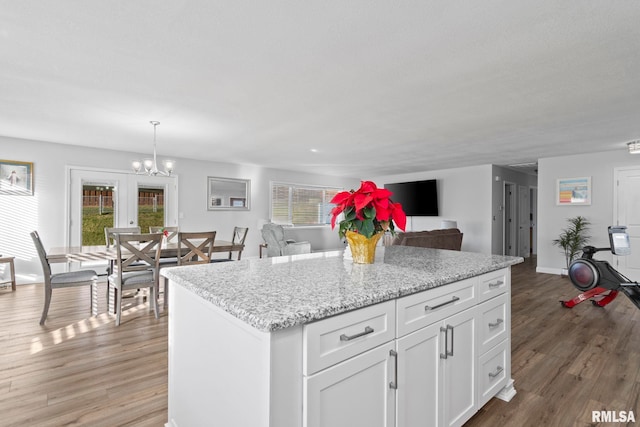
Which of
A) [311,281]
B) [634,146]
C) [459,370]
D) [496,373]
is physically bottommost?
[496,373]

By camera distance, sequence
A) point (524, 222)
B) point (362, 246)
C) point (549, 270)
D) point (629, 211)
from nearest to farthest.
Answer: point (362, 246) < point (629, 211) < point (549, 270) < point (524, 222)

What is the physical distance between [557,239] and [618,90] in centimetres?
399

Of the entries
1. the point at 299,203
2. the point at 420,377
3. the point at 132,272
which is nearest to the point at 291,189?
the point at 299,203

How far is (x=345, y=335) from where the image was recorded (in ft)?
3.42

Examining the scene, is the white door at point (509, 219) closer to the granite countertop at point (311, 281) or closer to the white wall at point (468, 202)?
the white wall at point (468, 202)

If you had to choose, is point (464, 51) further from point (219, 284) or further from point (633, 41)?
point (219, 284)

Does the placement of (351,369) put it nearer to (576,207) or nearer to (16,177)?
(16,177)

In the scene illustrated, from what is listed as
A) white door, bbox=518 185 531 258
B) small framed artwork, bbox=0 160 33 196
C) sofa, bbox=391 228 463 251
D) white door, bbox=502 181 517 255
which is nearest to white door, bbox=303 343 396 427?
sofa, bbox=391 228 463 251

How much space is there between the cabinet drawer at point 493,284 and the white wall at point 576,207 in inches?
194

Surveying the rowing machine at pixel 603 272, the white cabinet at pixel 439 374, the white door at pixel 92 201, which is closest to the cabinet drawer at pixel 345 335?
the white cabinet at pixel 439 374

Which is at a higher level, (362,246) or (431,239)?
(362,246)

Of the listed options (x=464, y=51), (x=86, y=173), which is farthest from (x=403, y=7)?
(x=86, y=173)

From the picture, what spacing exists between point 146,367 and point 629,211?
694cm

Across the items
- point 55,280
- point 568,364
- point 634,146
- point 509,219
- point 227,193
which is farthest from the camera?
point 509,219
